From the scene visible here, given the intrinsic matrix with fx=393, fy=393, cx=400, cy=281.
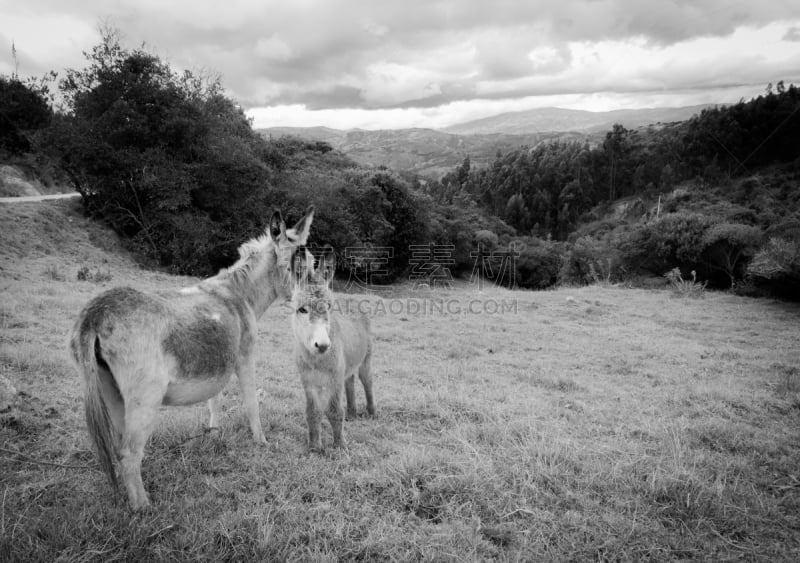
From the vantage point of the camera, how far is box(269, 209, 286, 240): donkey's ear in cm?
519

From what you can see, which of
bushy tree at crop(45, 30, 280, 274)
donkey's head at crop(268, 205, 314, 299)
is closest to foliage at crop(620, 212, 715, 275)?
bushy tree at crop(45, 30, 280, 274)

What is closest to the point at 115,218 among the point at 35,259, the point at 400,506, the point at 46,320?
the point at 35,259

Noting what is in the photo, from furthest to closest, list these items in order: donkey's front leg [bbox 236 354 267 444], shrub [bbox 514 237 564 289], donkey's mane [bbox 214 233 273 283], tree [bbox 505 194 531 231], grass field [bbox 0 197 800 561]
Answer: tree [bbox 505 194 531 231] < shrub [bbox 514 237 564 289] < donkey's mane [bbox 214 233 273 283] < donkey's front leg [bbox 236 354 267 444] < grass field [bbox 0 197 800 561]

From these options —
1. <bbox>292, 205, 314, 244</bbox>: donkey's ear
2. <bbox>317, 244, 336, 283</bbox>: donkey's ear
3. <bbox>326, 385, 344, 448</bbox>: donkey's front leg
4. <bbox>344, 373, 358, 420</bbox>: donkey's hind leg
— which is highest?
<bbox>292, 205, 314, 244</bbox>: donkey's ear

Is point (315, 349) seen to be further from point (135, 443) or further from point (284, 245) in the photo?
point (135, 443)

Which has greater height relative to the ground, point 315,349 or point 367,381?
point 315,349

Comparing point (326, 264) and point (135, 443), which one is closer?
point (135, 443)

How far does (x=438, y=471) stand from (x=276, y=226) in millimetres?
3616

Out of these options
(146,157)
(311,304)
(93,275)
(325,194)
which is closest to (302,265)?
(311,304)

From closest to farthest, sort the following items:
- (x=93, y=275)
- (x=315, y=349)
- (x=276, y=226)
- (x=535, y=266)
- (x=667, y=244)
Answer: (x=315, y=349) → (x=276, y=226) → (x=93, y=275) → (x=667, y=244) → (x=535, y=266)

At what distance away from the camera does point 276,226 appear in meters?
5.29

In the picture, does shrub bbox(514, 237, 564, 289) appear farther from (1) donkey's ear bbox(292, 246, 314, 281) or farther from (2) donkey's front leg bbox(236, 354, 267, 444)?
(2) donkey's front leg bbox(236, 354, 267, 444)

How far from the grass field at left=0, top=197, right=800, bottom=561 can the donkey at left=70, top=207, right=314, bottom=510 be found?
573mm

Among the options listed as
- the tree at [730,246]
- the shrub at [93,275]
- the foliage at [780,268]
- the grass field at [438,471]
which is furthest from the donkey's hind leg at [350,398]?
the tree at [730,246]
